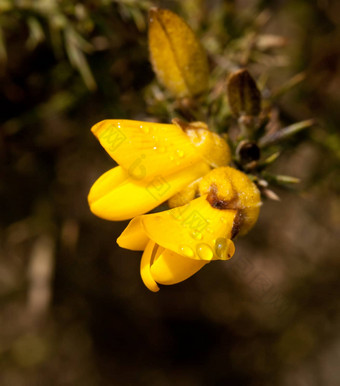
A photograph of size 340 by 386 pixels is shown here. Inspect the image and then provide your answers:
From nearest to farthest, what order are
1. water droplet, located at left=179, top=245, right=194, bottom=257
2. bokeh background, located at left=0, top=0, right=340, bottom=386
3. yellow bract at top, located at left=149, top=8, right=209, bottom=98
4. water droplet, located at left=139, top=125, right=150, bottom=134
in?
water droplet, located at left=179, top=245, right=194, bottom=257, water droplet, located at left=139, top=125, right=150, bottom=134, yellow bract at top, located at left=149, top=8, right=209, bottom=98, bokeh background, located at left=0, top=0, right=340, bottom=386

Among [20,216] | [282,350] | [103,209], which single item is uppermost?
[103,209]

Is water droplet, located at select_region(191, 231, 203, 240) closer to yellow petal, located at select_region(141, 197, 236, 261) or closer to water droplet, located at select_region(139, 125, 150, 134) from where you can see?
yellow petal, located at select_region(141, 197, 236, 261)

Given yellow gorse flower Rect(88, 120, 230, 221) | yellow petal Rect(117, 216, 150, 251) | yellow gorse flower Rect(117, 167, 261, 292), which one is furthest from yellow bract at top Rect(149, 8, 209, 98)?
yellow petal Rect(117, 216, 150, 251)

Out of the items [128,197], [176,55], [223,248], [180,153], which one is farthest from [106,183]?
[176,55]

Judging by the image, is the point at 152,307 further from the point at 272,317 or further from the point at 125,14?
the point at 125,14

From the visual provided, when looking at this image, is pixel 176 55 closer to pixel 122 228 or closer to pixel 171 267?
pixel 171 267

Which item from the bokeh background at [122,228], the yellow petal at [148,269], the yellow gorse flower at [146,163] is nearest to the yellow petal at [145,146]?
the yellow gorse flower at [146,163]

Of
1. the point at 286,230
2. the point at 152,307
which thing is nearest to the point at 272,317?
the point at 286,230

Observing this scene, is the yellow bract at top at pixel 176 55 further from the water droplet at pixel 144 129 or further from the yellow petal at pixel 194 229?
the yellow petal at pixel 194 229

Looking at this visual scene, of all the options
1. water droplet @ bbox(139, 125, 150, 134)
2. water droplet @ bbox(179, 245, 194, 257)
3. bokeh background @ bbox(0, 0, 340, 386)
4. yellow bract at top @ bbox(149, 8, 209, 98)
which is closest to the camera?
water droplet @ bbox(179, 245, 194, 257)

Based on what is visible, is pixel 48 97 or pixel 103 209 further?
pixel 48 97
